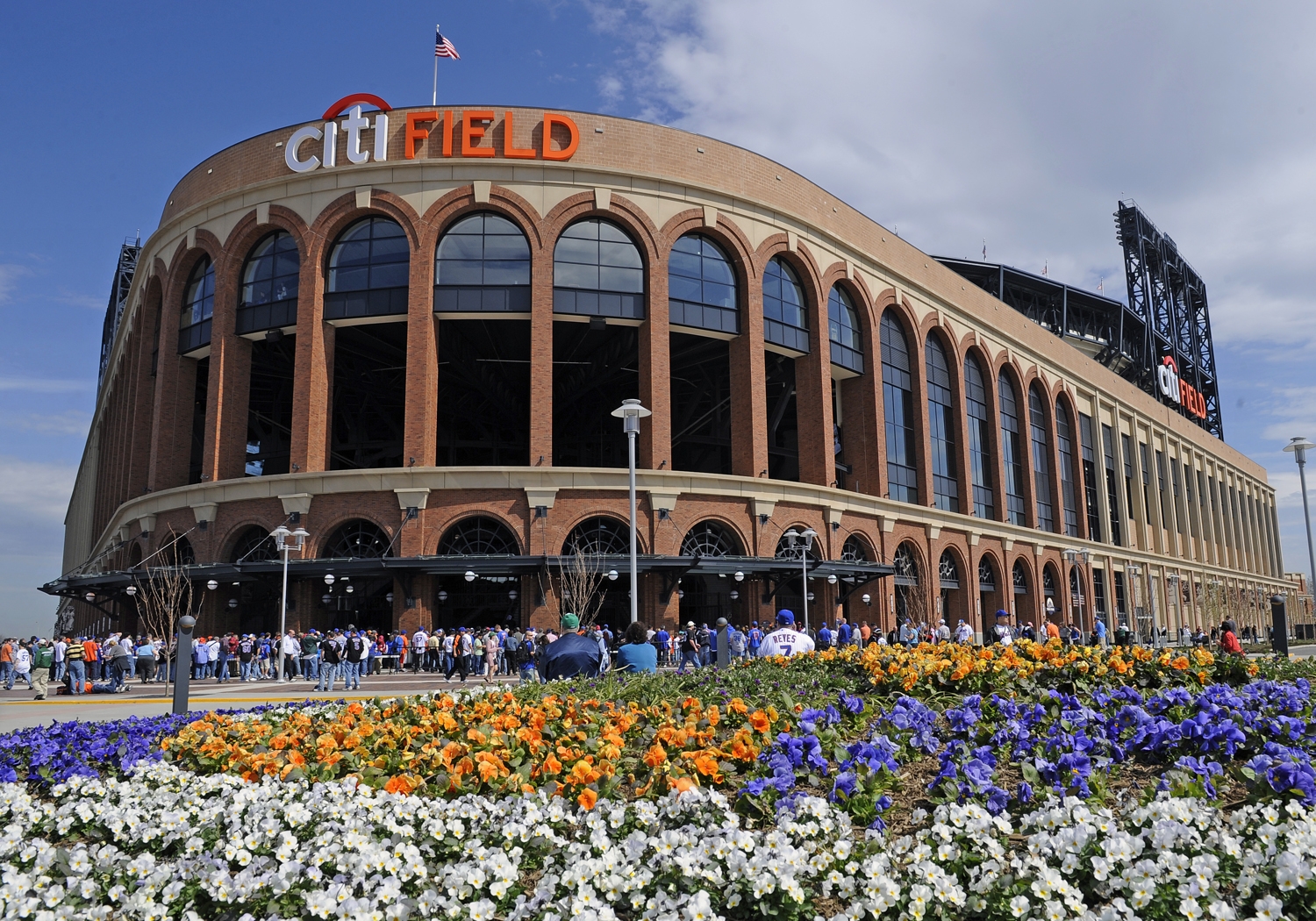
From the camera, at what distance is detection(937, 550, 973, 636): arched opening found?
46.5 metres

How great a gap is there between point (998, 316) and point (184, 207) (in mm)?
41120

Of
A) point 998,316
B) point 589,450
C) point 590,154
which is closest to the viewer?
point 590,154

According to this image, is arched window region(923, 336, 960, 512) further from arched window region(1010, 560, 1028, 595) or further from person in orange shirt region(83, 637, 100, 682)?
person in orange shirt region(83, 637, 100, 682)

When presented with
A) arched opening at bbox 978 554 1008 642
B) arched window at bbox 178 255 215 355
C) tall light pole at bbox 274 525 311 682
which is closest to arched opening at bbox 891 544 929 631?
arched opening at bbox 978 554 1008 642

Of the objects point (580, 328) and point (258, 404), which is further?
point (258, 404)

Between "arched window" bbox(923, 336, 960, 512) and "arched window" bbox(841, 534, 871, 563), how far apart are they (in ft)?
24.3

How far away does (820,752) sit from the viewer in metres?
6.46

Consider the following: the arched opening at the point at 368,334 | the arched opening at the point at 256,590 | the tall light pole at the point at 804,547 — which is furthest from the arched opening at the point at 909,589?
the arched opening at the point at 256,590

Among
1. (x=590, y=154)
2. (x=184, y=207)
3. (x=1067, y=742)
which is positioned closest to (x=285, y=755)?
(x=1067, y=742)

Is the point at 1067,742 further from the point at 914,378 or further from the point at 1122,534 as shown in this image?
the point at 1122,534

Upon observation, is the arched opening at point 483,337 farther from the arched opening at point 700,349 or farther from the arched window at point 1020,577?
the arched window at point 1020,577

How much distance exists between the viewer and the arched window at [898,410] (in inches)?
1732

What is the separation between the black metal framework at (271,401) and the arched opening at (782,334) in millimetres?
18401

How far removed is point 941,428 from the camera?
158 ft
